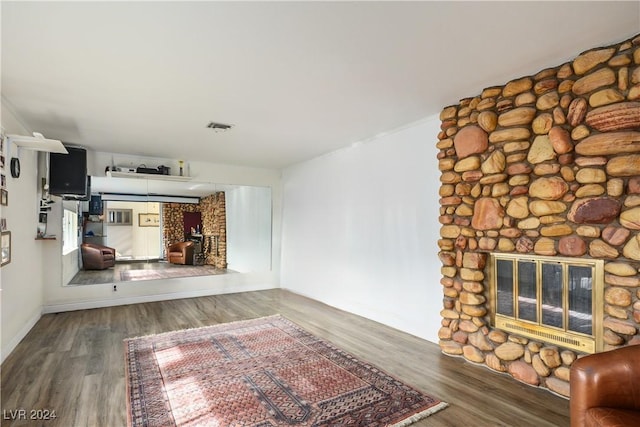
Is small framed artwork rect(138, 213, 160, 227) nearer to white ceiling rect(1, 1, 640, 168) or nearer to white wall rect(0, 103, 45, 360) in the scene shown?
white wall rect(0, 103, 45, 360)

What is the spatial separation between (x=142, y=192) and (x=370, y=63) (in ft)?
14.6

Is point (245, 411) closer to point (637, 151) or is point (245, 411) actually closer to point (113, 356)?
point (113, 356)

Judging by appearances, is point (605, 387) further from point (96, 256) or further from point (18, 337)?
point (96, 256)

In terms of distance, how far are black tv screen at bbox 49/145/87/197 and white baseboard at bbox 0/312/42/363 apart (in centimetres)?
152

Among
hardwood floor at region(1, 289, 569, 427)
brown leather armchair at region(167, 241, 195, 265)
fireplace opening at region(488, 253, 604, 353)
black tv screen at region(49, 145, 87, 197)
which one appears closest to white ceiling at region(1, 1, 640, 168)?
black tv screen at region(49, 145, 87, 197)

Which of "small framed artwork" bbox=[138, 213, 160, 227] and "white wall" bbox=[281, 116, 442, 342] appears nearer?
"white wall" bbox=[281, 116, 442, 342]

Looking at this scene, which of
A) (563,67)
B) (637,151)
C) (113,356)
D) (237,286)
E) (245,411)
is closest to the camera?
(637,151)

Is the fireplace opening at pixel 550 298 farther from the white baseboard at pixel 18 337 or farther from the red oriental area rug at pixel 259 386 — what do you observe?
the white baseboard at pixel 18 337

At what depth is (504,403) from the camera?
2.32 metres

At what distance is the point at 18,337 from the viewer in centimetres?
344

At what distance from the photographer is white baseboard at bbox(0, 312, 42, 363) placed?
3.04m

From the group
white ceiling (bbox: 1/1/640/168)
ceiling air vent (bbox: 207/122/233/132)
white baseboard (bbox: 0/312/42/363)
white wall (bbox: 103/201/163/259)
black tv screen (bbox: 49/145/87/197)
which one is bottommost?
white baseboard (bbox: 0/312/42/363)

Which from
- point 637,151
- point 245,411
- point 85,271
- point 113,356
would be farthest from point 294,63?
point 85,271

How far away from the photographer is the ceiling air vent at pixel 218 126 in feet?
12.5
